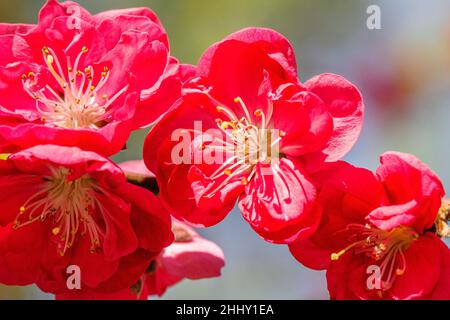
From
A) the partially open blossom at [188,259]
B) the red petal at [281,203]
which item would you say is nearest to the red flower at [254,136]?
the red petal at [281,203]

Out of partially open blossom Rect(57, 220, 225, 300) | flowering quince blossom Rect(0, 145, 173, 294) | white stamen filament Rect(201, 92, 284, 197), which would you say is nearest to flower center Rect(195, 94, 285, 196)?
white stamen filament Rect(201, 92, 284, 197)

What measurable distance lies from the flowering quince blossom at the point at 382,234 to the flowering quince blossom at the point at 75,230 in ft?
0.75

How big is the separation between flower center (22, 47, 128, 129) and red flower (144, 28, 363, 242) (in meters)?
0.09

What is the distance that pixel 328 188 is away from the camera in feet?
3.63

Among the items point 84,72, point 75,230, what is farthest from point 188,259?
point 84,72

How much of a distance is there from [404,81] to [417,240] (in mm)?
2446

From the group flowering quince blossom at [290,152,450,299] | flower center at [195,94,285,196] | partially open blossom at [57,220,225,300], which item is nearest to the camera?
flowering quince blossom at [290,152,450,299]

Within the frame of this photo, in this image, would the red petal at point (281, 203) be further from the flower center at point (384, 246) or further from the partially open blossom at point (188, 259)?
the partially open blossom at point (188, 259)

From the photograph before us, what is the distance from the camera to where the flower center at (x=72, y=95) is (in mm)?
1146

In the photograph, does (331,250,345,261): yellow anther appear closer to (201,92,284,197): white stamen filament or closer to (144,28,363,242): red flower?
(144,28,363,242): red flower

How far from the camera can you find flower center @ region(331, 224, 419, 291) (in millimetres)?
1108

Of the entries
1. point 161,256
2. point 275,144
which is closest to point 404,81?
point 161,256

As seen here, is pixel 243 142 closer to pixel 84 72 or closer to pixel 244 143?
pixel 244 143

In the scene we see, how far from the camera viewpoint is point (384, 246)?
1117 mm
